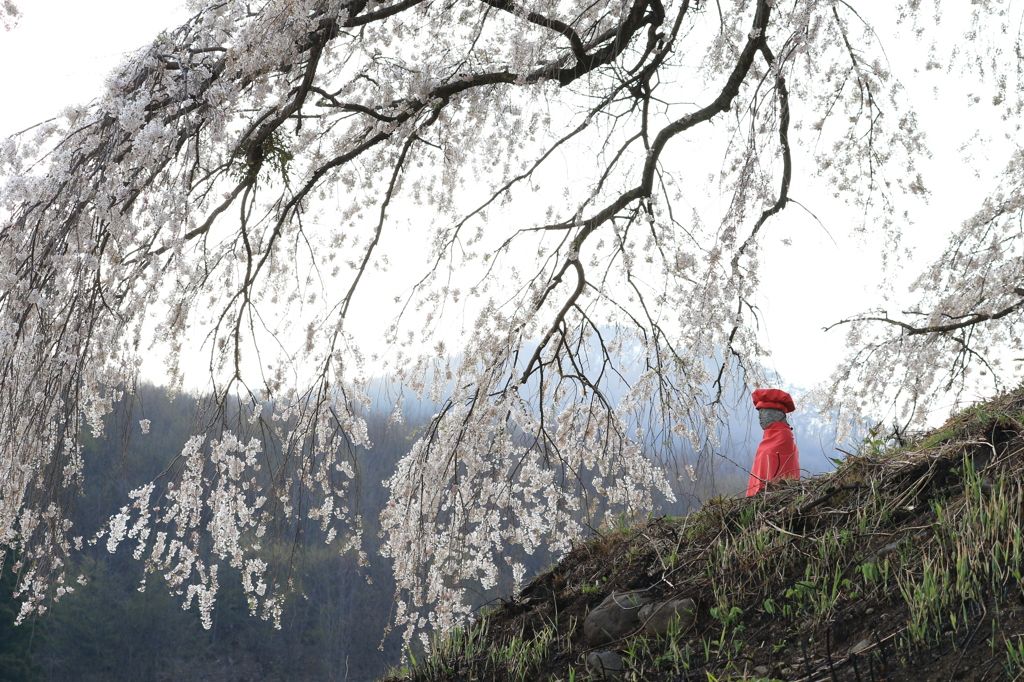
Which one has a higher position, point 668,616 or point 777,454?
point 777,454

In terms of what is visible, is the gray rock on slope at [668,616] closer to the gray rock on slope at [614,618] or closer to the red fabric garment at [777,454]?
the gray rock on slope at [614,618]

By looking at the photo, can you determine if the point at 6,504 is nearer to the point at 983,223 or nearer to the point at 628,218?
the point at 628,218

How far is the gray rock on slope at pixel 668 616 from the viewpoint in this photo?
2.33m

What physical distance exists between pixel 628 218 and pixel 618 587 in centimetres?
243

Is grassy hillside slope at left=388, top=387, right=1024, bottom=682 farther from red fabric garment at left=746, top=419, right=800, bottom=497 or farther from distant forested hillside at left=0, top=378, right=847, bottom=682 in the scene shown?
distant forested hillside at left=0, top=378, right=847, bottom=682

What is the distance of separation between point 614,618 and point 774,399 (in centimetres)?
218

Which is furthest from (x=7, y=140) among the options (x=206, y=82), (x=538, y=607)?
(x=538, y=607)

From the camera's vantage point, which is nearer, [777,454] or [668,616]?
[668,616]

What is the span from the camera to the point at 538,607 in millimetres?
2939

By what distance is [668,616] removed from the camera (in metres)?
2.38

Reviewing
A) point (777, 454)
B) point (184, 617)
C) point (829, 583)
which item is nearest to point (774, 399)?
point (777, 454)

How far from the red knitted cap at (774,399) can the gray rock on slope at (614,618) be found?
202 centimetres

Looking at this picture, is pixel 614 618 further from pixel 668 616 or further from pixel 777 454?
pixel 777 454

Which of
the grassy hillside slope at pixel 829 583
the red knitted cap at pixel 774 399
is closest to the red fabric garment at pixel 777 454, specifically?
the red knitted cap at pixel 774 399
